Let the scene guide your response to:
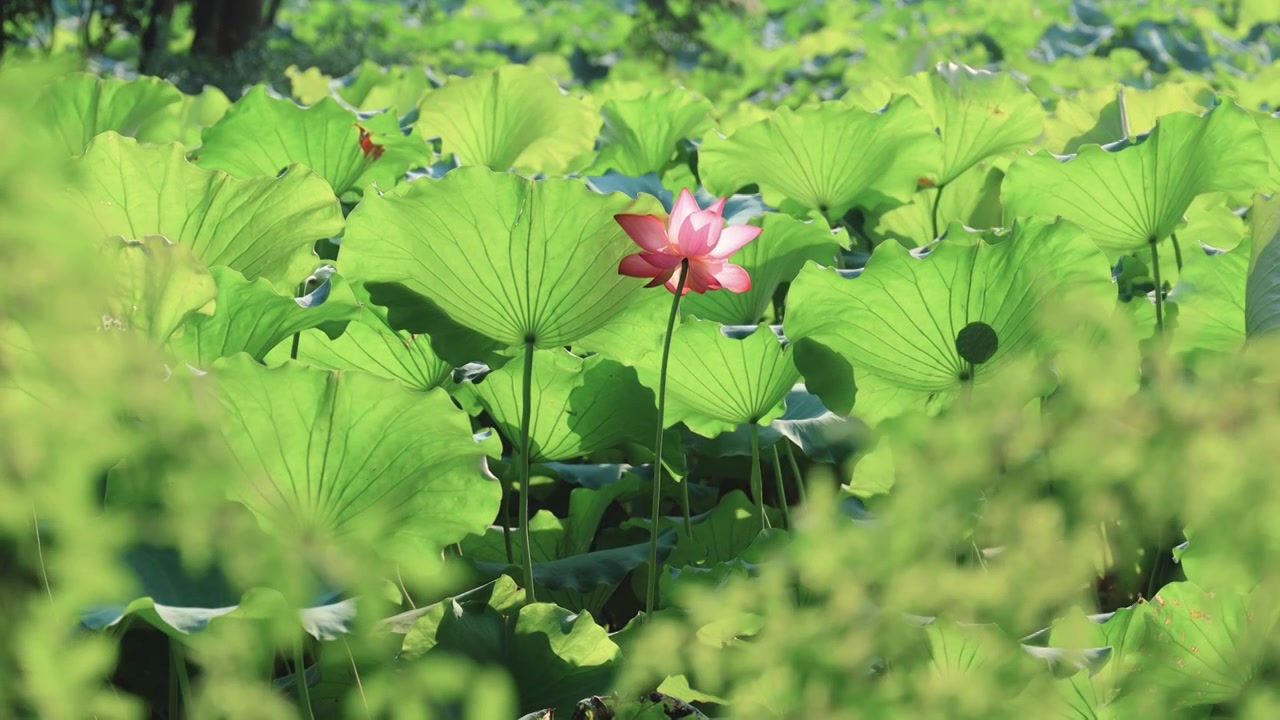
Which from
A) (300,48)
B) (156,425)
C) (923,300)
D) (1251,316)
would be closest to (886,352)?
(923,300)

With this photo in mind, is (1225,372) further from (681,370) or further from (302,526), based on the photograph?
(302,526)

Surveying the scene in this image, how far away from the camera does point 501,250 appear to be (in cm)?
89

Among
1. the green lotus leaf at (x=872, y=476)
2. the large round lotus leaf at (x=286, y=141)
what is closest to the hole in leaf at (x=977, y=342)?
the green lotus leaf at (x=872, y=476)

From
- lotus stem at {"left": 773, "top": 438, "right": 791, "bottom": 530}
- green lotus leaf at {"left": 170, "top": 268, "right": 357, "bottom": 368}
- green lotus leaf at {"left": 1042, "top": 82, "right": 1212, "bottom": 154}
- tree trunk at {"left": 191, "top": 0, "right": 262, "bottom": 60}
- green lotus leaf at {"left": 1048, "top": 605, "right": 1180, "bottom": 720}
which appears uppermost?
green lotus leaf at {"left": 170, "top": 268, "right": 357, "bottom": 368}

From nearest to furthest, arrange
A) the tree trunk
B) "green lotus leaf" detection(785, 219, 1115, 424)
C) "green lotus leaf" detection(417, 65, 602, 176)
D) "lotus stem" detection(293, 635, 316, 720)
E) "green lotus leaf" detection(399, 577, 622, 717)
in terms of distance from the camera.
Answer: "lotus stem" detection(293, 635, 316, 720) → "green lotus leaf" detection(399, 577, 622, 717) → "green lotus leaf" detection(785, 219, 1115, 424) → "green lotus leaf" detection(417, 65, 602, 176) → the tree trunk

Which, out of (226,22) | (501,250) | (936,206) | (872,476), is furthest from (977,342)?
(226,22)

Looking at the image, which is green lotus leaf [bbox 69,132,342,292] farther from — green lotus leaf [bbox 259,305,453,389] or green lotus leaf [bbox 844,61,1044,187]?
green lotus leaf [bbox 844,61,1044,187]

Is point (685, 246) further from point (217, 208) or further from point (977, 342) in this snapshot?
point (217, 208)

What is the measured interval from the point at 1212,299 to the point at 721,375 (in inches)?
19.2

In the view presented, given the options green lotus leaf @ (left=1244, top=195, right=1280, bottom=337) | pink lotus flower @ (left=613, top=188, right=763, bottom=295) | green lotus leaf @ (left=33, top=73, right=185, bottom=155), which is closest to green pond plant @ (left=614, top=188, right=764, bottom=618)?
pink lotus flower @ (left=613, top=188, right=763, bottom=295)

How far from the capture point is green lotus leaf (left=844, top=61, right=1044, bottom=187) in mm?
1421

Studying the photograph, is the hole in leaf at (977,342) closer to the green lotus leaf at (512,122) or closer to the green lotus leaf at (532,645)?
the green lotus leaf at (532,645)

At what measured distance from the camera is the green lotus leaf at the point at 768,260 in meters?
1.09

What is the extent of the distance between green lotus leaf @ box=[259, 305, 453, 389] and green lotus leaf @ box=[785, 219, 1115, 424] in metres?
0.31
